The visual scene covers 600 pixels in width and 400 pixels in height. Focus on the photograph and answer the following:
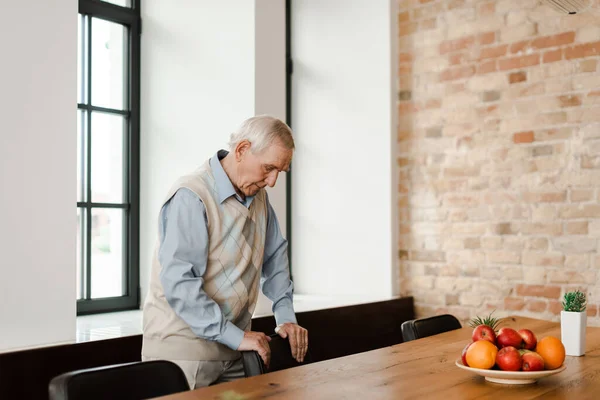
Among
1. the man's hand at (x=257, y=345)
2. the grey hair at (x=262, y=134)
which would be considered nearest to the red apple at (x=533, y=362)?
the man's hand at (x=257, y=345)

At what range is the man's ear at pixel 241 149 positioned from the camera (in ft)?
8.56

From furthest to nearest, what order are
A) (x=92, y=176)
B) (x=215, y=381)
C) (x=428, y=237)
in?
(x=428, y=237) → (x=92, y=176) → (x=215, y=381)

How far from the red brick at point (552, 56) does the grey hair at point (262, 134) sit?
2246 mm

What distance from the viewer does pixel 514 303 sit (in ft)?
14.3

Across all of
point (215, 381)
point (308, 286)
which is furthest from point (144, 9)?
point (215, 381)

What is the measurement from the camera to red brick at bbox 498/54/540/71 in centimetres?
428

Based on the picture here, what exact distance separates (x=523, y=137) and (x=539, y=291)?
36.2 inches

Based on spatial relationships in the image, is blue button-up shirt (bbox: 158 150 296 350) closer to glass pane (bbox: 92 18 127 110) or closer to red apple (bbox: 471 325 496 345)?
red apple (bbox: 471 325 496 345)

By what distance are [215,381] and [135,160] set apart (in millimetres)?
2047

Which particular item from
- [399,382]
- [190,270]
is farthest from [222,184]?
[399,382]

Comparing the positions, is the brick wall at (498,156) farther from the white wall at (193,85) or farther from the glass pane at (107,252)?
the glass pane at (107,252)

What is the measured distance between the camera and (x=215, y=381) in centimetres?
262

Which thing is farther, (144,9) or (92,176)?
(144,9)

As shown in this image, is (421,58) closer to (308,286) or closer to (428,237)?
(428,237)
